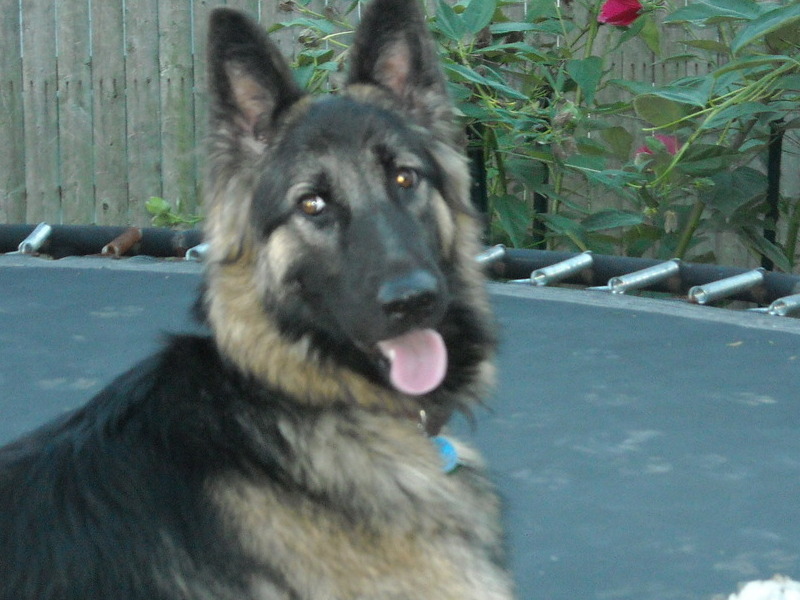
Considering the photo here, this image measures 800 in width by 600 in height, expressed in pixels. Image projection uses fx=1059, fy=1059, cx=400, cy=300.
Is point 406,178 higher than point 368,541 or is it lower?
higher

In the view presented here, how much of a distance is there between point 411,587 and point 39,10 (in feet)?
17.6

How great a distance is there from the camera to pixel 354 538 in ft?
5.36

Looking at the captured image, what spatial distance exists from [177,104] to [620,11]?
2.80 m

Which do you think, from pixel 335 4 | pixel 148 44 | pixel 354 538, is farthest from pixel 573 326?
pixel 148 44

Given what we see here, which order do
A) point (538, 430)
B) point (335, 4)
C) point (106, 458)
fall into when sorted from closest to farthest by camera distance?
point (106, 458), point (538, 430), point (335, 4)

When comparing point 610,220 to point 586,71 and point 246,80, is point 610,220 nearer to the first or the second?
point 586,71

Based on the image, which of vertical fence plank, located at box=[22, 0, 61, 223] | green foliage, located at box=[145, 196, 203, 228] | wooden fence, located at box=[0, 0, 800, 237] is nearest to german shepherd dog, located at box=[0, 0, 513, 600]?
green foliage, located at box=[145, 196, 203, 228]

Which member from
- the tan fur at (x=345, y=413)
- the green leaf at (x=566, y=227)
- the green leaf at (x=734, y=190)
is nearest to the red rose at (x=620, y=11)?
the green leaf at (x=734, y=190)

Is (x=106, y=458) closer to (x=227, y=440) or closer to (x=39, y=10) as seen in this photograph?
(x=227, y=440)

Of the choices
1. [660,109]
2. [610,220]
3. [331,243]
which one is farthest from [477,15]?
[331,243]

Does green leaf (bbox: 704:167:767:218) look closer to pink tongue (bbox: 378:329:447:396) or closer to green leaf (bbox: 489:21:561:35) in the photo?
green leaf (bbox: 489:21:561:35)

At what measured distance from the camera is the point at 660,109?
14.0 ft

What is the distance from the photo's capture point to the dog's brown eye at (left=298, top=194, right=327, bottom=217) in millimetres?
1873

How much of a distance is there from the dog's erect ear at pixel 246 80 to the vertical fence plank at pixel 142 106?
438 centimetres
